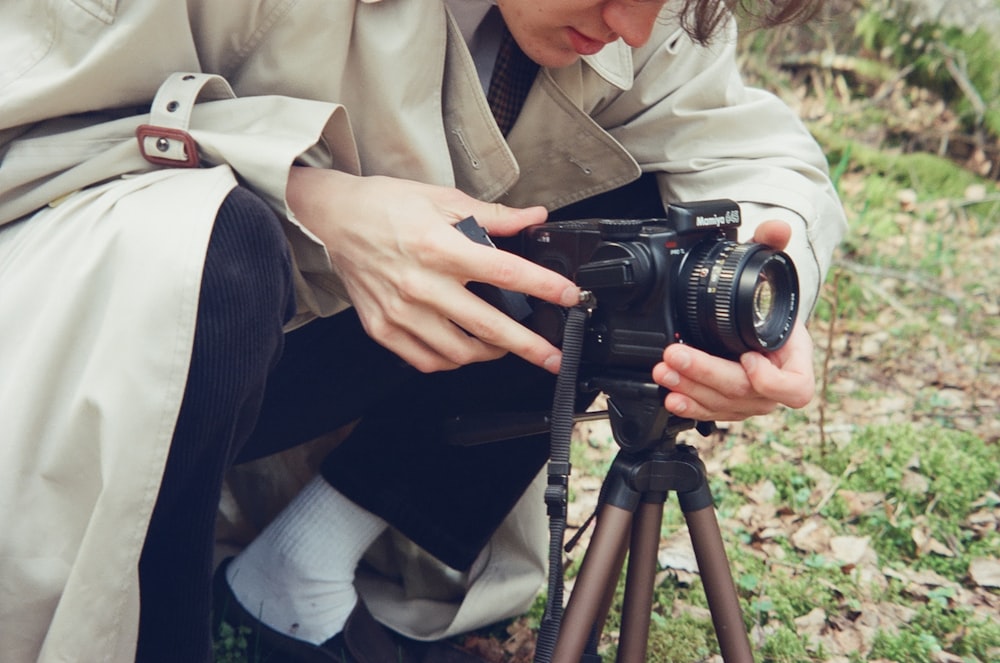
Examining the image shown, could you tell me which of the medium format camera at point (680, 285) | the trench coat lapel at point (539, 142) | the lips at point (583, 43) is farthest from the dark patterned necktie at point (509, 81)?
the medium format camera at point (680, 285)

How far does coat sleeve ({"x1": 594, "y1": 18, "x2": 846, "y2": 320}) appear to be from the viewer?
1.68m

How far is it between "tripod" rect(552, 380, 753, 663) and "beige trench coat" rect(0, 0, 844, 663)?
0.44m

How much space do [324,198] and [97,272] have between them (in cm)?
38

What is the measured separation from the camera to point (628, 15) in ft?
4.55

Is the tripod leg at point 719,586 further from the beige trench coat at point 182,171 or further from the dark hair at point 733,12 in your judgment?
the dark hair at point 733,12

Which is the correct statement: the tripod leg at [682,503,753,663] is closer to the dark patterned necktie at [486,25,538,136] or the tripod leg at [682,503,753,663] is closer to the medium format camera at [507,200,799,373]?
the medium format camera at [507,200,799,373]

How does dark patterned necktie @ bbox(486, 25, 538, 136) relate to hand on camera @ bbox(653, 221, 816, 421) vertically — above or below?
above

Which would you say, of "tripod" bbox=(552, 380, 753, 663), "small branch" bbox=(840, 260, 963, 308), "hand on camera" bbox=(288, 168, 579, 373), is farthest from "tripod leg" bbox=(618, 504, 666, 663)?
"small branch" bbox=(840, 260, 963, 308)

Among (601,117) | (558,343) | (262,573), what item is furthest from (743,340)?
(262,573)

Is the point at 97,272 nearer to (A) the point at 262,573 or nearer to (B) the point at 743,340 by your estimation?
(B) the point at 743,340

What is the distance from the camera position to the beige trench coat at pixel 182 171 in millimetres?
1034

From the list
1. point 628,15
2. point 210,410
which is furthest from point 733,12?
point 210,410

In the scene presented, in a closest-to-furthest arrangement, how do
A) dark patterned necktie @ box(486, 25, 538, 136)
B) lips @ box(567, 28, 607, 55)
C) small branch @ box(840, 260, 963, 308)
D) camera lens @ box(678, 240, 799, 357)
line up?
camera lens @ box(678, 240, 799, 357), lips @ box(567, 28, 607, 55), dark patterned necktie @ box(486, 25, 538, 136), small branch @ box(840, 260, 963, 308)

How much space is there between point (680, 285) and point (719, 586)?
412 mm
